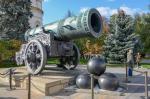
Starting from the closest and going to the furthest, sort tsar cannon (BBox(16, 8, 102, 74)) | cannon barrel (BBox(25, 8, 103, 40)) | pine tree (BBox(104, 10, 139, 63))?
cannon barrel (BBox(25, 8, 103, 40)) < tsar cannon (BBox(16, 8, 102, 74)) < pine tree (BBox(104, 10, 139, 63))

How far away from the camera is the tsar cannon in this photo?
1215cm

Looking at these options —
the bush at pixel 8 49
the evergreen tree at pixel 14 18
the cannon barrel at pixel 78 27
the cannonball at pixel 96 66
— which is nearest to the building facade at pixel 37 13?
the evergreen tree at pixel 14 18

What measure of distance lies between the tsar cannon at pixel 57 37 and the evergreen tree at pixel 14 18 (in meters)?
15.4

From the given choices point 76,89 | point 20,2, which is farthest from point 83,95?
point 20,2

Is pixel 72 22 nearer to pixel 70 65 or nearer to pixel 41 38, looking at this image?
pixel 41 38

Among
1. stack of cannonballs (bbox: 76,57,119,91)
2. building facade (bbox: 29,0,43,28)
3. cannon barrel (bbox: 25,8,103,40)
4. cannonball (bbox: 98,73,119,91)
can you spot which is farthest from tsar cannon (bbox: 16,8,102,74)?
building facade (bbox: 29,0,43,28)

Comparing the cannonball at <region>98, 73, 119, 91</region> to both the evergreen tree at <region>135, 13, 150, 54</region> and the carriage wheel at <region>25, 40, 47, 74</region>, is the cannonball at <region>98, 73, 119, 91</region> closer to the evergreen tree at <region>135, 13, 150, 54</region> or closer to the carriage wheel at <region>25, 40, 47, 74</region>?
the carriage wheel at <region>25, 40, 47, 74</region>

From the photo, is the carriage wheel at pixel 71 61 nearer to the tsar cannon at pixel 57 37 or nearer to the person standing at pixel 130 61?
the tsar cannon at pixel 57 37

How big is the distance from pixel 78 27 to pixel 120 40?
20.7m

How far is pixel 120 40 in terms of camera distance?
32469 millimetres

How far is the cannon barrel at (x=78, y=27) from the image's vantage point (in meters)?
12.0

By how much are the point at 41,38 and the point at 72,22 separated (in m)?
1.55

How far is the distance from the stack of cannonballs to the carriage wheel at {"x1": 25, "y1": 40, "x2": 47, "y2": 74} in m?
1.67

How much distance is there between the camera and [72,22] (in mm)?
12547
